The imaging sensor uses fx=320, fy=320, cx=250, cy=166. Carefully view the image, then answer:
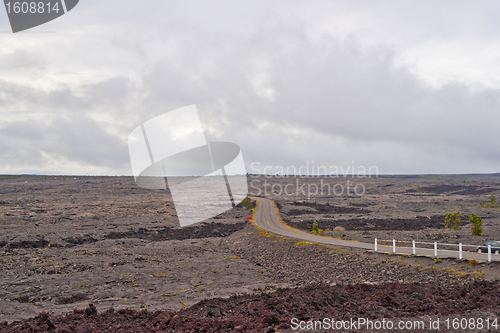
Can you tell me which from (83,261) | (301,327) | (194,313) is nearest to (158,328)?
(194,313)

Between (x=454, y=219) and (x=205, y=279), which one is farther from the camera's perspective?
(x=454, y=219)

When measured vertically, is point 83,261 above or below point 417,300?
below

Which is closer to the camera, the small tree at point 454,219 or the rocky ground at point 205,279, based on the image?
the rocky ground at point 205,279

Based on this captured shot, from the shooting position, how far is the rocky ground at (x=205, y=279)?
1388 cm

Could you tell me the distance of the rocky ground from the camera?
13.9 meters

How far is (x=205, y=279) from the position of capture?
29.0m

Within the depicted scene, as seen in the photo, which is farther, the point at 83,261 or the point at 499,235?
the point at 499,235

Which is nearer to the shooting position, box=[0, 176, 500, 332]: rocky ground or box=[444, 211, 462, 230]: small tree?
box=[0, 176, 500, 332]: rocky ground

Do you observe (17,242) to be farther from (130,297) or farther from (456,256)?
(456,256)

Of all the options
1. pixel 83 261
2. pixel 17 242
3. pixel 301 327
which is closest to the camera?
pixel 301 327

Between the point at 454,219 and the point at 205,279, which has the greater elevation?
the point at 454,219

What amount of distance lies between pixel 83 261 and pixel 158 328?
2651 cm

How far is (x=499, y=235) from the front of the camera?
40.6 m

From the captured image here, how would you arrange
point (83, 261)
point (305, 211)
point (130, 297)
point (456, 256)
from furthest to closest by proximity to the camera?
1. point (305, 211)
2. point (83, 261)
3. point (130, 297)
4. point (456, 256)
